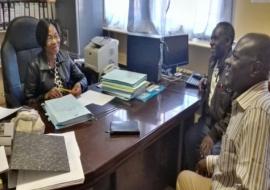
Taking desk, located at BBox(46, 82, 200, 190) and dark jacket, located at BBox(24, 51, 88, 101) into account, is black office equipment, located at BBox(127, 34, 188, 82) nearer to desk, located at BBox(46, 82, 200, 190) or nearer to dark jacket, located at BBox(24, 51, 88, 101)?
desk, located at BBox(46, 82, 200, 190)

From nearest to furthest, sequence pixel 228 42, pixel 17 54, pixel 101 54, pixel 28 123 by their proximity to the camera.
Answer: pixel 28 123 → pixel 228 42 → pixel 17 54 → pixel 101 54

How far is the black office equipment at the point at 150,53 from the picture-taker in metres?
2.11

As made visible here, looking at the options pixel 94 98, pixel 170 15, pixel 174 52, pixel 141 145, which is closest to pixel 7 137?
pixel 141 145

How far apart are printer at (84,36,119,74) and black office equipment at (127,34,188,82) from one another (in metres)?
0.52

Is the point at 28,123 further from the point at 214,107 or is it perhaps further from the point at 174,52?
the point at 174,52

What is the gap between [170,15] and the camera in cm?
297

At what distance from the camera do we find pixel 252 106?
3.51ft

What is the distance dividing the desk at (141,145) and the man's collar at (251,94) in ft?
1.65

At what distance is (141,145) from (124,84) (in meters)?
0.56

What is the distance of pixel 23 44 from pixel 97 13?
4.72 ft

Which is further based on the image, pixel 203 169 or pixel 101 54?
pixel 101 54

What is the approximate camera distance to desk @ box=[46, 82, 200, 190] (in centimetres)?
128

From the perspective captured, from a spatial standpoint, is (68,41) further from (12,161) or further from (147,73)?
(12,161)

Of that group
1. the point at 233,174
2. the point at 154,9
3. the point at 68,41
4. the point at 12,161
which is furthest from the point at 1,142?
the point at 68,41
